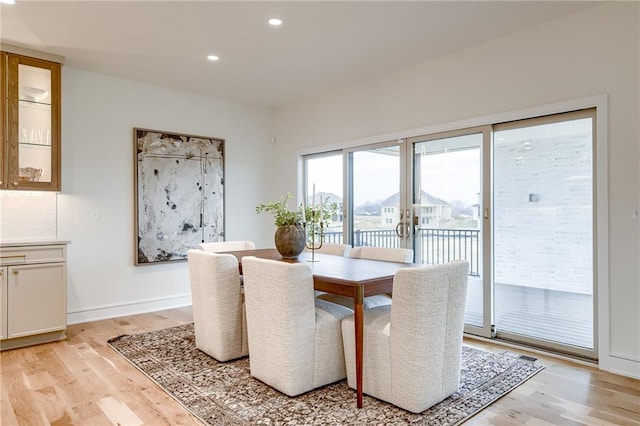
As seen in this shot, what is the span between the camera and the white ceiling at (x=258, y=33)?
305 cm

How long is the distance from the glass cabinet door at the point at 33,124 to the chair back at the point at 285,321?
8.46 feet

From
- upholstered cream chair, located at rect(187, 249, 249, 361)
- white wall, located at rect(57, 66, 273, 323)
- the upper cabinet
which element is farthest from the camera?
white wall, located at rect(57, 66, 273, 323)

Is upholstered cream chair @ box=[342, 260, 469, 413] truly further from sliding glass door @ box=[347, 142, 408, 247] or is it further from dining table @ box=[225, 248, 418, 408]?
sliding glass door @ box=[347, 142, 408, 247]

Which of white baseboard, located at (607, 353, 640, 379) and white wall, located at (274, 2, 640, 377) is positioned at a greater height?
white wall, located at (274, 2, 640, 377)

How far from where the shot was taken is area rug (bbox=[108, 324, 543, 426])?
2.25m

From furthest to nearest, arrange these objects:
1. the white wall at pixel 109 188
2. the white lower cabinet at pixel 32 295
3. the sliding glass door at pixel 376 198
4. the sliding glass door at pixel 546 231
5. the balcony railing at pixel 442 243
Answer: the sliding glass door at pixel 376 198 < the white wall at pixel 109 188 < the balcony railing at pixel 442 243 < the white lower cabinet at pixel 32 295 < the sliding glass door at pixel 546 231

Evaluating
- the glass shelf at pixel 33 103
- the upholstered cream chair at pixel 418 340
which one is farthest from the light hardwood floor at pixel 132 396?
the glass shelf at pixel 33 103

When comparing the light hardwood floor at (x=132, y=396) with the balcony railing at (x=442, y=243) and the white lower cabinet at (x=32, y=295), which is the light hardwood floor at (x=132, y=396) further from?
the balcony railing at (x=442, y=243)

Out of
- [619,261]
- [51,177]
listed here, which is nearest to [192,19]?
[51,177]

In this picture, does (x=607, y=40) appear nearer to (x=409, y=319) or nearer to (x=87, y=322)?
(x=409, y=319)

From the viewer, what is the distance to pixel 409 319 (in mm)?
2213

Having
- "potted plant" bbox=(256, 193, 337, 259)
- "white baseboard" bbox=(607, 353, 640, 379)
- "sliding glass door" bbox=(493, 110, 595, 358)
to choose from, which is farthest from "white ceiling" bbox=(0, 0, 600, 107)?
"white baseboard" bbox=(607, 353, 640, 379)

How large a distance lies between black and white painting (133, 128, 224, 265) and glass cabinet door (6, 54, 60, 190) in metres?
0.97

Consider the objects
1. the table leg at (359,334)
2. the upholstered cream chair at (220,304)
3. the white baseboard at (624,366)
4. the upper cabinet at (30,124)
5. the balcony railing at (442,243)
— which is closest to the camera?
the table leg at (359,334)
